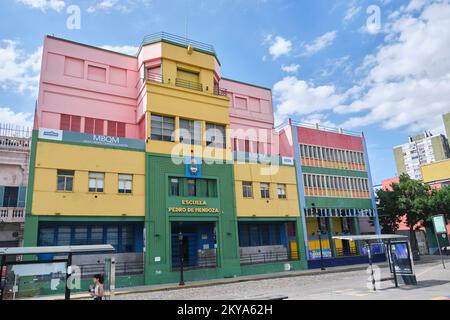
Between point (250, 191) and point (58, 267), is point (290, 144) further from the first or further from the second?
point (58, 267)

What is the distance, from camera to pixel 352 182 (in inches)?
1580

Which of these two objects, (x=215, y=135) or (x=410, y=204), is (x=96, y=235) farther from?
(x=410, y=204)

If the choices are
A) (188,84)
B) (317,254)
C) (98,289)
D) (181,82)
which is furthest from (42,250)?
(317,254)

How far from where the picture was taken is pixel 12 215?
23.8 metres

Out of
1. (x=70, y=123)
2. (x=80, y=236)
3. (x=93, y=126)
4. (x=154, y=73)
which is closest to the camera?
(x=80, y=236)

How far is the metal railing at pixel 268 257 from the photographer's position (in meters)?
32.2

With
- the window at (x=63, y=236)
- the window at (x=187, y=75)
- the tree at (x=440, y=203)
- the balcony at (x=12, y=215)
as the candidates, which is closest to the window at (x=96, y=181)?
the window at (x=63, y=236)

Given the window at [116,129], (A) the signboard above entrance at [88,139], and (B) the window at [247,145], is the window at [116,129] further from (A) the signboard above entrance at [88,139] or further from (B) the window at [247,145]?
(B) the window at [247,145]

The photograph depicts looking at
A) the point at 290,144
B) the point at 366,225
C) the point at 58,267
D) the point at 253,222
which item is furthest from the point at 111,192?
the point at 366,225

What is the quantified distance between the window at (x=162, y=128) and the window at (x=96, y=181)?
17.8 ft

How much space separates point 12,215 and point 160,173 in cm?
1082
